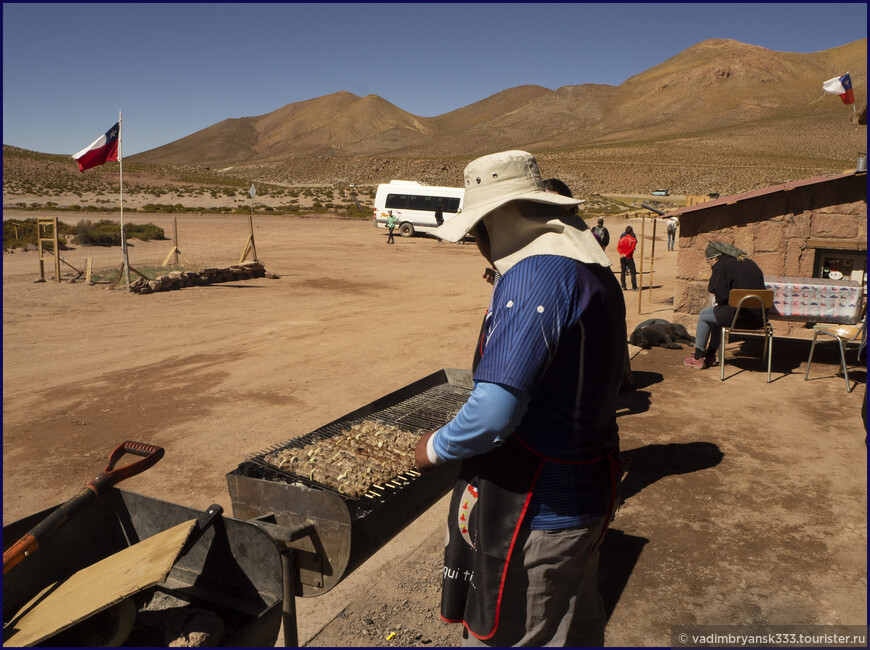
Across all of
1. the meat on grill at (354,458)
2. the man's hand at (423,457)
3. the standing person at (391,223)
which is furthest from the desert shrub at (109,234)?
the man's hand at (423,457)

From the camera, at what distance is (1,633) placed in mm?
2344

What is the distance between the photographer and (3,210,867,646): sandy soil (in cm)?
369

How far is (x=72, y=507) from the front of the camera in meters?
2.77

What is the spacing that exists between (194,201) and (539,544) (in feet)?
198

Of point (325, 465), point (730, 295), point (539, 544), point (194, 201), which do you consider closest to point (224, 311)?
point (730, 295)

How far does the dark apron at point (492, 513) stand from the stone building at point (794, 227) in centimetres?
946

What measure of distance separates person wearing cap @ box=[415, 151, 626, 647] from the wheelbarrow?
0.94 m

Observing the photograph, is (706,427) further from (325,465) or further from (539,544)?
(539,544)

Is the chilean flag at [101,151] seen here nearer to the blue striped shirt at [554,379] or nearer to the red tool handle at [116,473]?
the red tool handle at [116,473]

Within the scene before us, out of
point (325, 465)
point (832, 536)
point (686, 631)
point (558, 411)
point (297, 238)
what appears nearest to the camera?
point (558, 411)

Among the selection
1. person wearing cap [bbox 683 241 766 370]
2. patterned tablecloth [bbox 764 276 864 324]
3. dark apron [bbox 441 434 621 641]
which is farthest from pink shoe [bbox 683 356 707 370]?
dark apron [bbox 441 434 621 641]

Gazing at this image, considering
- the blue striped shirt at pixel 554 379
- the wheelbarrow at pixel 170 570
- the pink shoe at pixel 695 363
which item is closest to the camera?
the blue striped shirt at pixel 554 379

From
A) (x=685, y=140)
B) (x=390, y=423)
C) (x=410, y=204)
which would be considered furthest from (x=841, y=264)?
(x=685, y=140)

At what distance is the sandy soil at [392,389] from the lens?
3689mm
